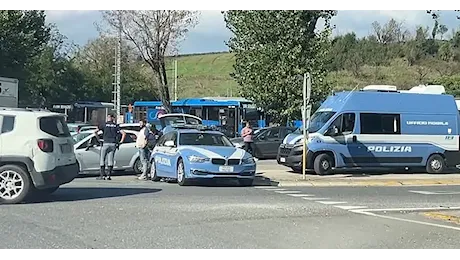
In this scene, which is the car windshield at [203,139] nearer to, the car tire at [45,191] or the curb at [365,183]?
the curb at [365,183]

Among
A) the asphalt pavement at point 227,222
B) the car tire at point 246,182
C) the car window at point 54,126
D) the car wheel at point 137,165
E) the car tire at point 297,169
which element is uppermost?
the car window at point 54,126

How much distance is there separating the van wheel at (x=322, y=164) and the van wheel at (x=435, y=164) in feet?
11.5

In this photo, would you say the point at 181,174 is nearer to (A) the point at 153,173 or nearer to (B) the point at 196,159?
(B) the point at 196,159

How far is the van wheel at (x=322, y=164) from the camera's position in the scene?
855 inches

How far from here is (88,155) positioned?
20406mm

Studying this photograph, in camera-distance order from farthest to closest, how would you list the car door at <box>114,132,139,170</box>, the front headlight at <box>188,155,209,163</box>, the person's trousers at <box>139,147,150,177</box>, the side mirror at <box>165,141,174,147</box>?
1. the car door at <box>114,132,139,170</box>
2. the person's trousers at <box>139,147,150,177</box>
3. the side mirror at <box>165,141,174,147</box>
4. the front headlight at <box>188,155,209,163</box>

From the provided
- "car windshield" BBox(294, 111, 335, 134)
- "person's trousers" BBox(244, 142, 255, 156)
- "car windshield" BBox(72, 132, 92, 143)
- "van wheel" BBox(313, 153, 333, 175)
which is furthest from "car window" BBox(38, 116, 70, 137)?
"person's trousers" BBox(244, 142, 255, 156)

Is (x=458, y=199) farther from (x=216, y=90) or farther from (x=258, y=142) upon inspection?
(x=216, y=90)

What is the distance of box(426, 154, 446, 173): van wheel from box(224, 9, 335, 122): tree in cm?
1195

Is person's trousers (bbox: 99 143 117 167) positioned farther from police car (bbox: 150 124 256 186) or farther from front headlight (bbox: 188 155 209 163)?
front headlight (bbox: 188 155 209 163)

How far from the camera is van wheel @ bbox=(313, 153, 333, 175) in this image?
2173 cm

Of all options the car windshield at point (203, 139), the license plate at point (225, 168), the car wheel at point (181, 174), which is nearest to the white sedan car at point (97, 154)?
the car windshield at point (203, 139)

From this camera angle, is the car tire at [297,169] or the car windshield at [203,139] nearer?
the car windshield at [203,139]

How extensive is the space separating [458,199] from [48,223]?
9555mm
